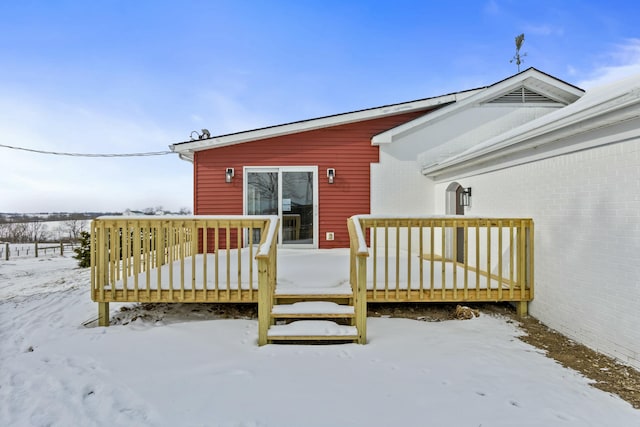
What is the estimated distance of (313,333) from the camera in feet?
10.8

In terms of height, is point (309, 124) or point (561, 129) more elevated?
point (309, 124)

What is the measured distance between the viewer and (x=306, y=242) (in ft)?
24.4

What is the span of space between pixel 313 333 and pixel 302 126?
5.05 m

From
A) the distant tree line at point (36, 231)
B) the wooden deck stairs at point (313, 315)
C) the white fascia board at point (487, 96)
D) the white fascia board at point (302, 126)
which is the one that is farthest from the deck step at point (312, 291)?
the distant tree line at point (36, 231)

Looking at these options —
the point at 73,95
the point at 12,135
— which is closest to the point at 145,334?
the point at 73,95

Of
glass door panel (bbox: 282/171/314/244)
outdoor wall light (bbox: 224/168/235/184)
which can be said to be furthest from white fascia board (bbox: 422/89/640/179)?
outdoor wall light (bbox: 224/168/235/184)

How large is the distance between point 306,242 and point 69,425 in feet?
18.3

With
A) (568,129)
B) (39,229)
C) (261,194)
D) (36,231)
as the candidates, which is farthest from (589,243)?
(39,229)

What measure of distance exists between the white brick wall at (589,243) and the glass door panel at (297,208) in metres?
4.19

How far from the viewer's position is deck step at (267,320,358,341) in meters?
3.28

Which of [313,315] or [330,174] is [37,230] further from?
[313,315]

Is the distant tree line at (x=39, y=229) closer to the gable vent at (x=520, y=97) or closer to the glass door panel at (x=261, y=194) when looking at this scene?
the glass door panel at (x=261, y=194)

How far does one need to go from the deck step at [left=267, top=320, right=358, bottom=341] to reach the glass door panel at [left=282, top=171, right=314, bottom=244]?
13.3ft

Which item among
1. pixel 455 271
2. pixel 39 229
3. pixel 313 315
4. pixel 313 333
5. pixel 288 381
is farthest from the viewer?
pixel 39 229
